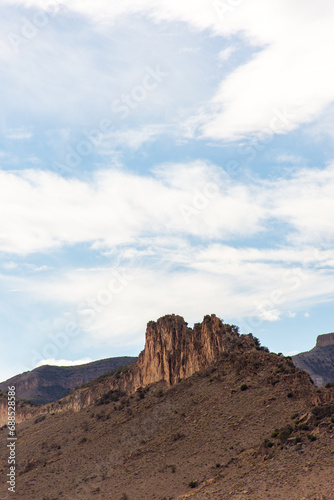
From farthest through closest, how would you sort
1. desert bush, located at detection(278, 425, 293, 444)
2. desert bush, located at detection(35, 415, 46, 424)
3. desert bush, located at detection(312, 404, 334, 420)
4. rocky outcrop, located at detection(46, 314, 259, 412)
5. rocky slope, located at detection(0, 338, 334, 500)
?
desert bush, located at detection(35, 415, 46, 424)
rocky outcrop, located at detection(46, 314, 259, 412)
desert bush, located at detection(312, 404, 334, 420)
desert bush, located at detection(278, 425, 293, 444)
rocky slope, located at detection(0, 338, 334, 500)

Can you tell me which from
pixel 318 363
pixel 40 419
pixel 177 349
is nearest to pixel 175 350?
pixel 177 349

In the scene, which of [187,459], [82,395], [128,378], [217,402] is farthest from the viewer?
[82,395]

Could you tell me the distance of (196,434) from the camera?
5966 centimetres

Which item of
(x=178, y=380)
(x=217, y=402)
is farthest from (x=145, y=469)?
(x=178, y=380)

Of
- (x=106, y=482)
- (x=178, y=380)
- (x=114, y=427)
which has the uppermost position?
(x=178, y=380)

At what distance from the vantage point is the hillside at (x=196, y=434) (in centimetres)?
4441

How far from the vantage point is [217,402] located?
64.9 metres

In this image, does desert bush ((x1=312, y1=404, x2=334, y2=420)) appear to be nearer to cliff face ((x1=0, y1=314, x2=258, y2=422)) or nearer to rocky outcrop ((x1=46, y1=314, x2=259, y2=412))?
cliff face ((x1=0, y1=314, x2=258, y2=422))

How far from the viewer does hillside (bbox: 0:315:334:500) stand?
146ft

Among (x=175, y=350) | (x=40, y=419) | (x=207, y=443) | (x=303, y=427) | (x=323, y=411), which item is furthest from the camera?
(x=40, y=419)

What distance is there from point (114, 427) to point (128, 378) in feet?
80.5

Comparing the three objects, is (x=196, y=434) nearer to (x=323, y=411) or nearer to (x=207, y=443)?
(x=207, y=443)

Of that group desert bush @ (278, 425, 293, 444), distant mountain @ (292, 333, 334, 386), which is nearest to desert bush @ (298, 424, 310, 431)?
desert bush @ (278, 425, 293, 444)

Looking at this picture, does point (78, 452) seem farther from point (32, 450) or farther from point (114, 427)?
point (32, 450)
